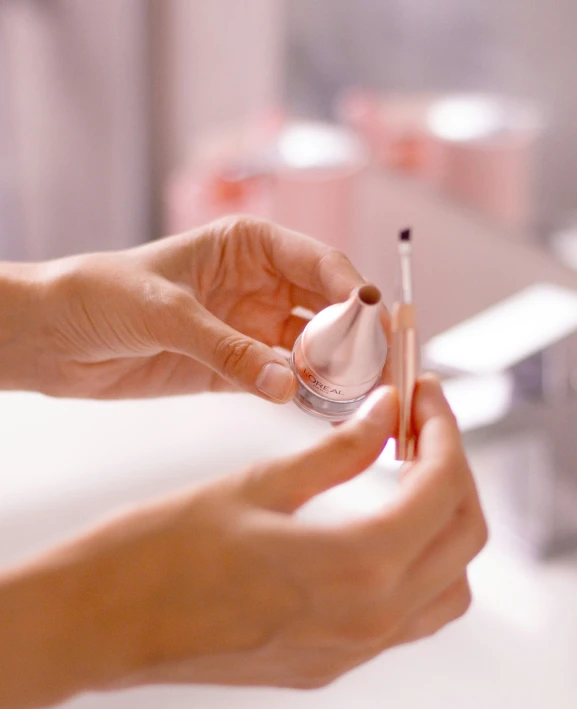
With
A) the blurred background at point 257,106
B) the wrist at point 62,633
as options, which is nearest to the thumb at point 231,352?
the wrist at point 62,633

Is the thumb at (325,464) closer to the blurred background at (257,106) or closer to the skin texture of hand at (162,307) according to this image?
the skin texture of hand at (162,307)

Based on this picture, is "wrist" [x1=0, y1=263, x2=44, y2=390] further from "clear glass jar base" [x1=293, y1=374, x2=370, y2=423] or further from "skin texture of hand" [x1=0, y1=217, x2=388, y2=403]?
"clear glass jar base" [x1=293, y1=374, x2=370, y2=423]

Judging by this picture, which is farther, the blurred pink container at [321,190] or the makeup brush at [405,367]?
the blurred pink container at [321,190]

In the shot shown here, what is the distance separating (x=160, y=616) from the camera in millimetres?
345

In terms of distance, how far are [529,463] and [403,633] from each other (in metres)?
0.35

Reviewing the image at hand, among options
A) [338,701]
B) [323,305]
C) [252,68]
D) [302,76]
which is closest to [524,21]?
[323,305]

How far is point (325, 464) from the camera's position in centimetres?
37

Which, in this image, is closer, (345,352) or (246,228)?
(345,352)

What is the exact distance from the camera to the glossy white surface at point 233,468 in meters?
0.55

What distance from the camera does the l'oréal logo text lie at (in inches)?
16.2

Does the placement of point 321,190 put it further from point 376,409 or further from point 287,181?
point 376,409

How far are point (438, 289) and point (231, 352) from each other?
0.95 ft

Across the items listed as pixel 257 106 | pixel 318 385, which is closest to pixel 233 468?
pixel 318 385

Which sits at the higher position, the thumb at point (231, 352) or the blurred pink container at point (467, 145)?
the blurred pink container at point (467, 145)
